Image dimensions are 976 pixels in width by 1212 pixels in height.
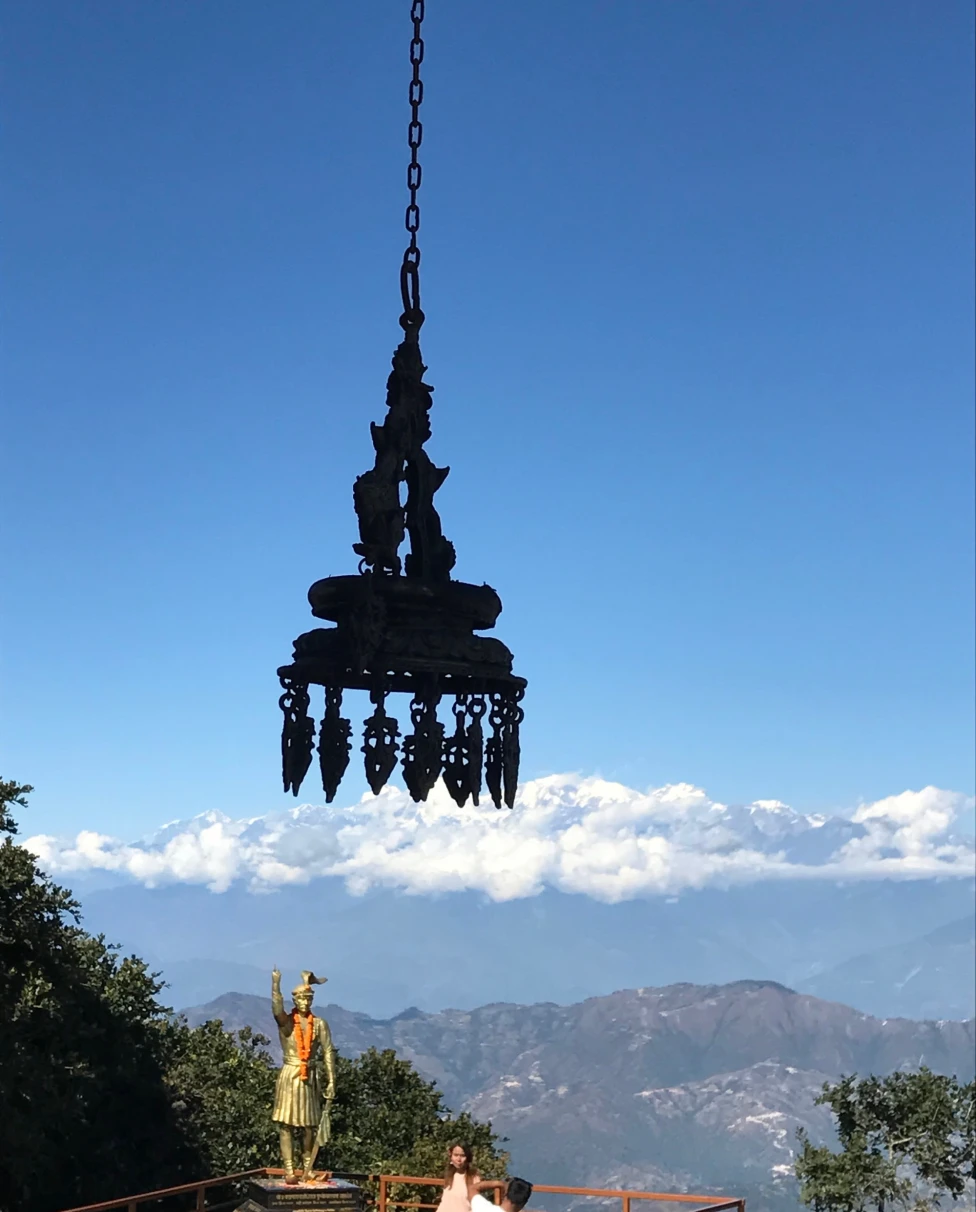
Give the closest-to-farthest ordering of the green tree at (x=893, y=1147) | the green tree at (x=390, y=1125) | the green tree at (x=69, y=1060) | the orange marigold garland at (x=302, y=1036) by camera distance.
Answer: the orange marigold garland at (x=302, y=1036) < the green tree at (x=69, y=1060) < the green tree at (x=390, y=1125) < the green tree at (x=893, y=1147)

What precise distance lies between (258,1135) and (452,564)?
22.8m

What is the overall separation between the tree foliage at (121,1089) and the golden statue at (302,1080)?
1047cm

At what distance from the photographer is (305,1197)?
10891 mm

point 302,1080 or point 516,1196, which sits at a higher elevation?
point 302,1080

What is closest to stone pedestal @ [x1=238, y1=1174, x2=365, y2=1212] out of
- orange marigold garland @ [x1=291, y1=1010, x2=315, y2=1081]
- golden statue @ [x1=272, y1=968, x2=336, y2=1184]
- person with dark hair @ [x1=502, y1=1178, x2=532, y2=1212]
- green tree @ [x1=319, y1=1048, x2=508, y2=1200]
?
golden statue @ [x1=272, y1=968, x2=336, y2=1184]

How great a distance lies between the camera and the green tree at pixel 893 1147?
3397 centimetres

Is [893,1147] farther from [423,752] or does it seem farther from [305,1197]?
[423,752]

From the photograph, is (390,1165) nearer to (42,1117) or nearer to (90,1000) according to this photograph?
(90,1000)

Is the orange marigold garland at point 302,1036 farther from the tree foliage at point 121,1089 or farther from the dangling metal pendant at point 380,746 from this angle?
the tree foliage at point 121,1089

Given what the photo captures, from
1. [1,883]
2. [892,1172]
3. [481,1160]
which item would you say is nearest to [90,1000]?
[1,883]

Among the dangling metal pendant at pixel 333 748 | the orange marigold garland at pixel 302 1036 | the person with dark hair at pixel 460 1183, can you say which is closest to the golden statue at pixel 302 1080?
the orange marigold garland at pixel 302 1036

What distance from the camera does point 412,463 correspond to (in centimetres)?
818

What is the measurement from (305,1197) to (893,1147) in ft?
91.5

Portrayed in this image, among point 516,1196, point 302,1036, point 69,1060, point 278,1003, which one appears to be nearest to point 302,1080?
point 302,1036
